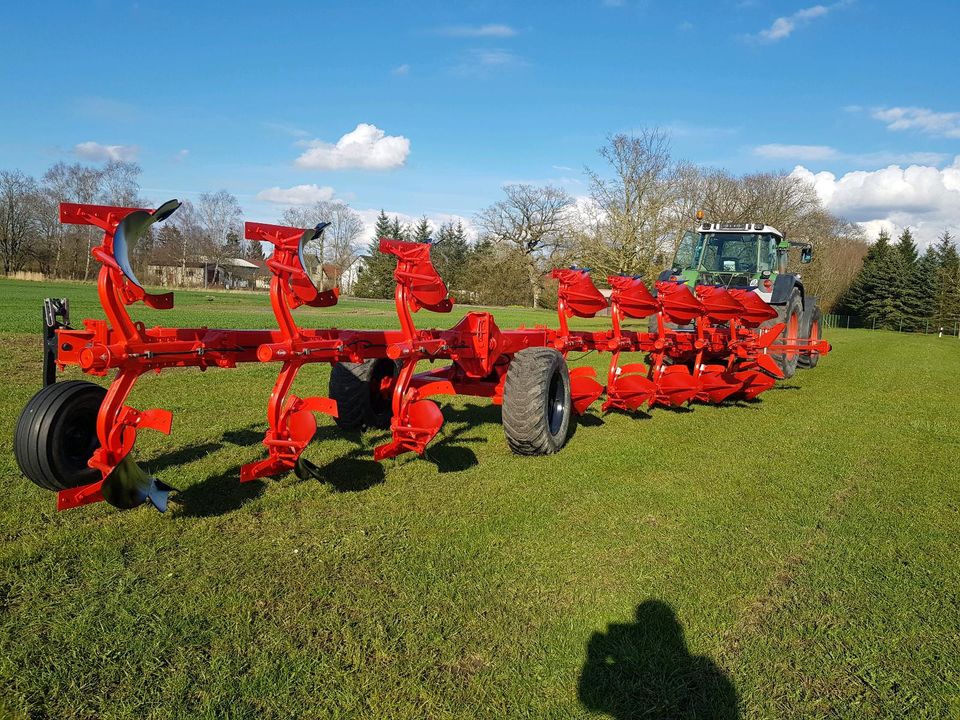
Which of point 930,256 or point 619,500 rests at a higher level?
point 930,256

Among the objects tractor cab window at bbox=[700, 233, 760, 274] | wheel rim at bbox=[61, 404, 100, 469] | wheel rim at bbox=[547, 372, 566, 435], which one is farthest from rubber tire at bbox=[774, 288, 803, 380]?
wheel rim at bbox=[61, 404, 100, 469]

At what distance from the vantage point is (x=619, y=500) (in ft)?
17.2

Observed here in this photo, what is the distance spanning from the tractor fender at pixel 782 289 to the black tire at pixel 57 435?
1147 centimetres

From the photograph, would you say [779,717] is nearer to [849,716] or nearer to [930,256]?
[849,716]

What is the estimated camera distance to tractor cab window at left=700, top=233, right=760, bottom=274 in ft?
45.5

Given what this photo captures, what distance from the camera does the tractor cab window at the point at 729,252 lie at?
13.9 metres

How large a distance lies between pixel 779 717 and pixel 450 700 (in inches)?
50.0

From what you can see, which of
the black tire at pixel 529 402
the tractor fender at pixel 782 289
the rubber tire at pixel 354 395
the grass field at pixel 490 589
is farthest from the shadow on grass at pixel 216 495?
the tractor fender at pixel 782 289

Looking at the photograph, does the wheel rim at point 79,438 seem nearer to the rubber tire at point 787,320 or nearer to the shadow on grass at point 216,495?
A: the shadow on grass at point 216,495

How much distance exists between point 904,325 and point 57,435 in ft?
210

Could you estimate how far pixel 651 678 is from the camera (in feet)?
9.69

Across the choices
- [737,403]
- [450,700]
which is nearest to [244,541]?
[450,700]

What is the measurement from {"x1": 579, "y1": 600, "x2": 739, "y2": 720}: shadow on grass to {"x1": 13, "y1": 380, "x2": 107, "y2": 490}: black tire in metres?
3.33

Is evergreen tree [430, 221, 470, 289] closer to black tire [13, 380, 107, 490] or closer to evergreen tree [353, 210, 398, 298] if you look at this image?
evergreen tree [353, 210, 398, 298]
